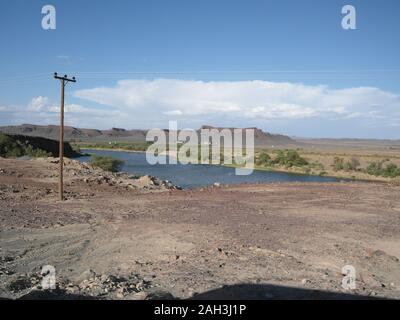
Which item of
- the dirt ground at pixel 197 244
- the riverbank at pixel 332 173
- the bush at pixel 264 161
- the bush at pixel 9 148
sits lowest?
the riverbank at pixel 332 173

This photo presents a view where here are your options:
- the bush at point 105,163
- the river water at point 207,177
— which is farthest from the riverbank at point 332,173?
the bush at point 105,163

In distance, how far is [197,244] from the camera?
35.4ft

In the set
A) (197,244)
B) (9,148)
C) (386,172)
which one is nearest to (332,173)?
(386,172)

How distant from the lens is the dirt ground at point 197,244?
7.68m

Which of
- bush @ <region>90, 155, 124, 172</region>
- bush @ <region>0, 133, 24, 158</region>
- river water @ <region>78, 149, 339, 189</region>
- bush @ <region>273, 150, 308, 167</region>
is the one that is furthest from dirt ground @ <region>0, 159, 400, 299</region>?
bush @ <region>273, 150, 308, 167</region>

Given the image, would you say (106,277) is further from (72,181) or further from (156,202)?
(72,181)

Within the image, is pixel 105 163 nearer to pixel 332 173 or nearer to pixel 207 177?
pixel 207 177

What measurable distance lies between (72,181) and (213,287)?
16935 millimetres

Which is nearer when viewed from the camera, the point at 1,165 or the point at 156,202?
the point at 156,202

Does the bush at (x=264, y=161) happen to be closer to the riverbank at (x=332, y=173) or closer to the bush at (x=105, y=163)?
the riverbank at (x=332, y=173)

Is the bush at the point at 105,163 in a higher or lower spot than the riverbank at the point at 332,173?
higher
